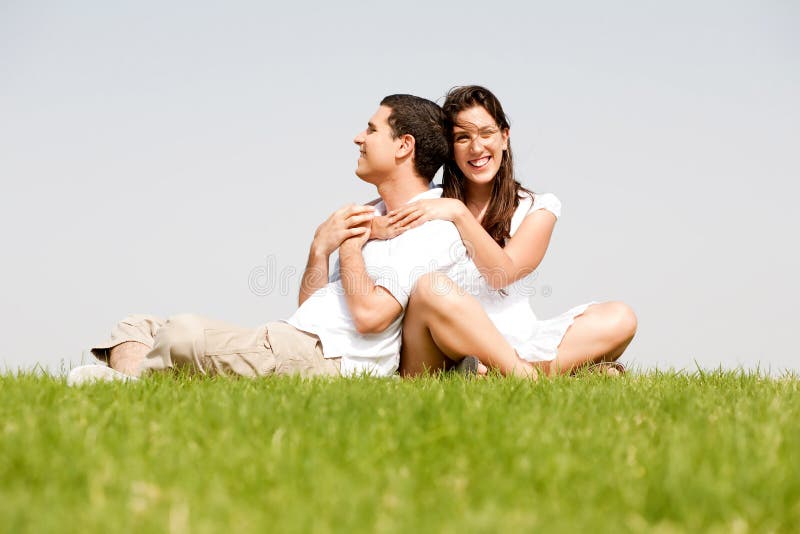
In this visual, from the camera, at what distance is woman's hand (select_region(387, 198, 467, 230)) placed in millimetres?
5414

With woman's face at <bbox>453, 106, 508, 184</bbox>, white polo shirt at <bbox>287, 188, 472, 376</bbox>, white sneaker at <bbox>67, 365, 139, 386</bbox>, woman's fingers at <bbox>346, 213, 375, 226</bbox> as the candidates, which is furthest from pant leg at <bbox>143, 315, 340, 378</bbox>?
woman's face at <bbox>453, 106, 508, 184</bbox>

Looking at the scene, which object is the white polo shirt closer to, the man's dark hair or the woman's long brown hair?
the woman's long brown hair

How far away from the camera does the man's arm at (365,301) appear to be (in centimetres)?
519

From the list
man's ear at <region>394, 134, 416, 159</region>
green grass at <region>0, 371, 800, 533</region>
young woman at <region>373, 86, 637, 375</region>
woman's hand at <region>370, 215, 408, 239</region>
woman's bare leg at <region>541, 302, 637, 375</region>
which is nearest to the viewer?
green grass at <region>0, 371, 800, 533</region>

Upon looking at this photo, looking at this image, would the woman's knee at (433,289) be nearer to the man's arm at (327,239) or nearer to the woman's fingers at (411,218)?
the woman's fingers at (411,218)

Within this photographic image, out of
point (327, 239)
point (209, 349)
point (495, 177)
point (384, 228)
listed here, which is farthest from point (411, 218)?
point (209, 349)

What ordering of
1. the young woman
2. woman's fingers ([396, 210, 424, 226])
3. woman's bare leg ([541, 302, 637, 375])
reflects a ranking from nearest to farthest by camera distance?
woman's fingers ([396, 210, 424, 226])
the young woman
woman's bare leg ([541, 302, 637, 375])

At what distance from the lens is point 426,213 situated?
5430 millimetres

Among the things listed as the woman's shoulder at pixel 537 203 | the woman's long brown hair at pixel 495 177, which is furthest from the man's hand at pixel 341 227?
the woman's shoulder at pixel 537 203

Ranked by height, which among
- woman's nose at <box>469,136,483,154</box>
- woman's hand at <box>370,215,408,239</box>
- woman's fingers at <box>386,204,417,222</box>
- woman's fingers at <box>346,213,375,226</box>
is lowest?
woman's hand at <box>370,215,408,239</box>

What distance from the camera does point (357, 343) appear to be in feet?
18.0

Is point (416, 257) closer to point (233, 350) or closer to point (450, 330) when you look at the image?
point (450, 330)

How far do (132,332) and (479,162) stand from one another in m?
2.75

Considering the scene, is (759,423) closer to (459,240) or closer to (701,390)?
(701,390)
